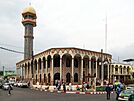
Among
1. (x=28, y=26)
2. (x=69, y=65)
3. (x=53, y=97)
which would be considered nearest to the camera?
(x=53, y=97)

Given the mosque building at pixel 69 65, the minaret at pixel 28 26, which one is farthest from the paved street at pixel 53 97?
the minaret at pixel 28 26

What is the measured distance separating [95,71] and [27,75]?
2086cm

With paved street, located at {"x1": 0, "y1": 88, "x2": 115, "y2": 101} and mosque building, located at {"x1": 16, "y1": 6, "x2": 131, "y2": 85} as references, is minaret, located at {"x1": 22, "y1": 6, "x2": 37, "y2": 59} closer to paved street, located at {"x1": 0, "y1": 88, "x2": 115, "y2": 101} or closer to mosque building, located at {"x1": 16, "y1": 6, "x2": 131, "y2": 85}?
mosque building, located at {"x1": 16, "y1": 6, "x2": 131, "y2": 85}

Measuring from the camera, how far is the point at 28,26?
87.2 meters

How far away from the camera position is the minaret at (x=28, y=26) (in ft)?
277

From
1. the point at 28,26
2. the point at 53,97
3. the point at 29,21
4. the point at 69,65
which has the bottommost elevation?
the point at 53,97

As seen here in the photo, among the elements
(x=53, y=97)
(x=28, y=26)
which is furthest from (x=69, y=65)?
(x=28, y=26)

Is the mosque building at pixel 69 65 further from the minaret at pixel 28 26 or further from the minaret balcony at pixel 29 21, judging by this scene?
the minaret balcony at pixel 29 21

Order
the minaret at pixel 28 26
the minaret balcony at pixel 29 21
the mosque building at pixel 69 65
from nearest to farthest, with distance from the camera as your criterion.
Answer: the mosque building at pixel 69 65 → the minaret at pixel 28 26 → the minaret balcony at pixel 29 21

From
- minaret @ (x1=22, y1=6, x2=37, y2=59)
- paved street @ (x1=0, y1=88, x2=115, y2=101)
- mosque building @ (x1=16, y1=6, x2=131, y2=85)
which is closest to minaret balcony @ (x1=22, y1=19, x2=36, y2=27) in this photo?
minaret @ (x1=22, y1=6, x2=37, y2=59)

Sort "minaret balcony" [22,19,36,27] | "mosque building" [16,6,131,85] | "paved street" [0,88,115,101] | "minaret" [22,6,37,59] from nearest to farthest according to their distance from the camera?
"paved street" [0,88,115,101]
"mosque building" [16,6,131,85]
"minaret" [22,6,37,59]
"minaret balcony" [22,19,36,27]

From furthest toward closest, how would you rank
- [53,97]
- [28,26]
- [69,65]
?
1. [28,26]
2. [69,65]
3. [53,97]

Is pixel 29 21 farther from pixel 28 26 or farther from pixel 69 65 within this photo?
pixel 69 65

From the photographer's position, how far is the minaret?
84438 mm
